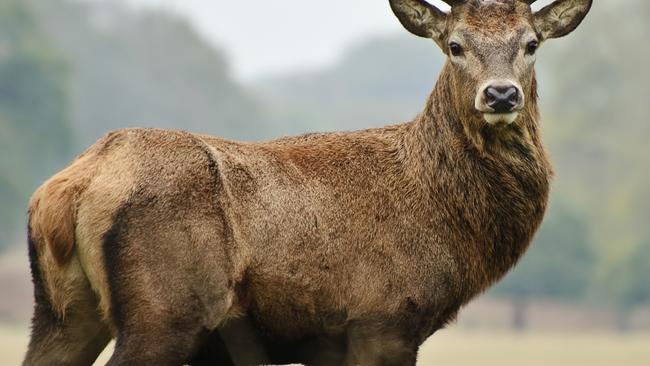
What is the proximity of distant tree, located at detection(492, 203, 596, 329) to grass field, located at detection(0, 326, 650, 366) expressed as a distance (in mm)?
5579

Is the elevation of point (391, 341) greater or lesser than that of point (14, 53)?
lesser

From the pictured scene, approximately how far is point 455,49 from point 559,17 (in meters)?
1.04

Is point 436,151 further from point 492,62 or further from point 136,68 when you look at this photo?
point 136,68

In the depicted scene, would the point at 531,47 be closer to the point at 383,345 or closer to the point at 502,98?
the point at 502,98

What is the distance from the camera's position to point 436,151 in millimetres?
10336

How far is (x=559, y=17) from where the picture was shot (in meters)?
10.6

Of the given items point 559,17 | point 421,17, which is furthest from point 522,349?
point 421,17

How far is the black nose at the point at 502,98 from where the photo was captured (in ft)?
31.2

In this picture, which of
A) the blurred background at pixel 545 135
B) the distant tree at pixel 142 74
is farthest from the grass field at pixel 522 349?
the distant tree at pixel 142 74

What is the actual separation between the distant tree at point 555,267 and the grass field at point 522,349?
18.3 feet

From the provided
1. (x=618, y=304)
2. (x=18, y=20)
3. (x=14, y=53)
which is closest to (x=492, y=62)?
(x=618, y=304)

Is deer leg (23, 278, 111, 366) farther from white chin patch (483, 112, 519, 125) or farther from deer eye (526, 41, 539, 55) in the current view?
deer eye (526, 41, 539, 55)

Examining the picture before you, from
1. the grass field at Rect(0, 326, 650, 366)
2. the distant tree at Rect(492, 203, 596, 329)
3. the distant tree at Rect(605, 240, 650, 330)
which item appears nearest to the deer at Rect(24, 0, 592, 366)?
the grass field at Rect(0, 326, 650, 366)

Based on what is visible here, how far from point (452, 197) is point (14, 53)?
229ft
